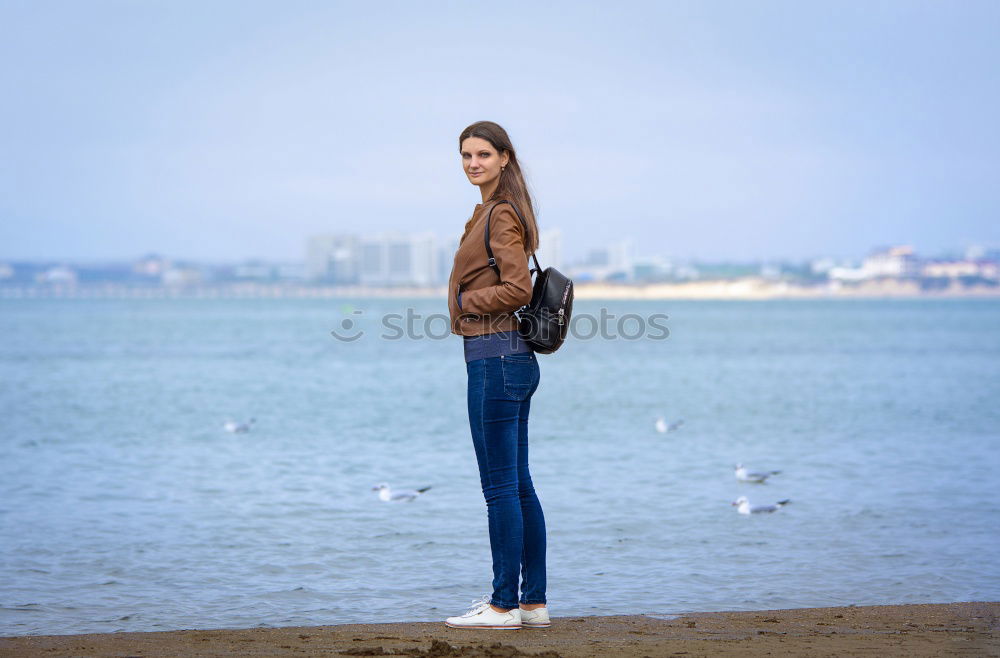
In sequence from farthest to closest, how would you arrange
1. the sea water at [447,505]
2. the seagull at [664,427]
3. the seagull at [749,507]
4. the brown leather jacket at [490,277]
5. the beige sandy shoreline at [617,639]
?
the seagull at [664,427], the seagull at [749,507], the sea water at [447,505], the brown leather jacket at [490,277], the beige sandy shoreline at [617,639]

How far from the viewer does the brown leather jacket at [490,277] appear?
173 inches

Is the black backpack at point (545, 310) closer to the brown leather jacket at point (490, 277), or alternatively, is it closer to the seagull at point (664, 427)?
the brown leather jacket at point (490, 277)

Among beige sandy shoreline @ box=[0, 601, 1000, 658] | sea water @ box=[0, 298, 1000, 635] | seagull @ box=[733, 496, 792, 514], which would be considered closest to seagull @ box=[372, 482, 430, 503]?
sea water @ box=[0, 298, 1000, 635]

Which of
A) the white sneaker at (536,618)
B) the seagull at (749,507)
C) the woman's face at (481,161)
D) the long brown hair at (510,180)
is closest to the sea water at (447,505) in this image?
the seagull at (749,507)

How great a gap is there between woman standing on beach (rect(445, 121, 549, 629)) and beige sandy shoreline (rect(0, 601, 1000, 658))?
1.04 feet

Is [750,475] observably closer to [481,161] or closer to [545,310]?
[545,310]

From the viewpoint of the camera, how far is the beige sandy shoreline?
4.21 meters

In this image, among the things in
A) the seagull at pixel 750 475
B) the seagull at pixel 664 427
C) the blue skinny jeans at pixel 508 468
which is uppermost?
the blue skinny jeans at pixel 508 468

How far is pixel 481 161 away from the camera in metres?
4.57

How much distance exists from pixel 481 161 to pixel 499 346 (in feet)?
2.45

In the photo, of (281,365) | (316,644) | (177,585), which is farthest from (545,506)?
(281,365)

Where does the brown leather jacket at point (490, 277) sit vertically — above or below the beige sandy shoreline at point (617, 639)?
above

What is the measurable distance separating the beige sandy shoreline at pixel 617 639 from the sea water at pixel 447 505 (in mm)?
901

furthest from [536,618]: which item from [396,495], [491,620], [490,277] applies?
[396,495]
